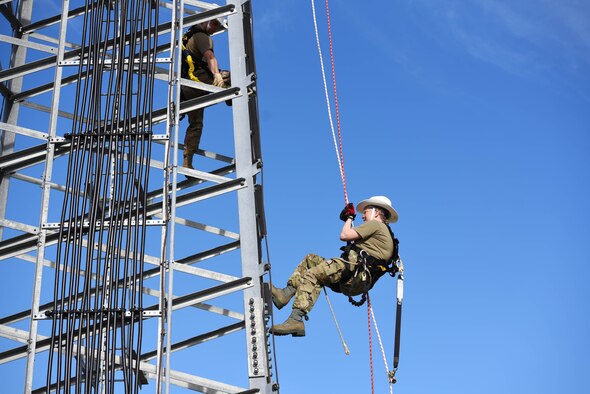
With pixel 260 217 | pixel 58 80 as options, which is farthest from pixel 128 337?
pixel 58 80

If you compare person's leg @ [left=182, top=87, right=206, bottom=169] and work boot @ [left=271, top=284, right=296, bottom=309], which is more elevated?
person's leg @ [left=182, top=87, right=206, bottom=169]

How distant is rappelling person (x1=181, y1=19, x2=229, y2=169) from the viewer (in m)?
13.0

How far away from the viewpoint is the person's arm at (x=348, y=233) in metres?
13.0

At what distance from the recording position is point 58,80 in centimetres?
1198

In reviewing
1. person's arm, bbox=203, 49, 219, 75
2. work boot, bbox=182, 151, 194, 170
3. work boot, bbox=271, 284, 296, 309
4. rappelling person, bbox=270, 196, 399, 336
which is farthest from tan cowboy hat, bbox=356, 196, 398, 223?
person's arm, bbox=203, 49, 219, 75

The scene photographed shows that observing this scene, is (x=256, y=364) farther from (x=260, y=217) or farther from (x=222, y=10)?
(x=222, y=10)

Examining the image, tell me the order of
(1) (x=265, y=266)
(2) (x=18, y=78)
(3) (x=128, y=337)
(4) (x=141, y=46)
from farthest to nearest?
(2) (x=18, y=78) < (4) (x=141, y=46) < (1) (x=265, y=266) < (3) (x=128, y=337)

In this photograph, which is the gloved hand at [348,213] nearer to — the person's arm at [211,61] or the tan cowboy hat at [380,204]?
the tan cowboy hat at [380,204]

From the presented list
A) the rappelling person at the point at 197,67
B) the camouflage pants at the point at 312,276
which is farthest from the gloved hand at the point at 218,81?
the camouflage pants at the point at 312,276

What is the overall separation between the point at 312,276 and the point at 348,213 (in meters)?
0.89

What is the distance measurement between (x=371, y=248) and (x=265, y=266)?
2.15 metres

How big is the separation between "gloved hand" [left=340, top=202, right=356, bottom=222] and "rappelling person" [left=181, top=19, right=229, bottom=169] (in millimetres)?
2026

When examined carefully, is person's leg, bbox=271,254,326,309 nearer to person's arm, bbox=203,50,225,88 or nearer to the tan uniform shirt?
the tan uniform shirt

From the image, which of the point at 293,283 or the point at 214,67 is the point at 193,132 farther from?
Result: the point at 293,283
